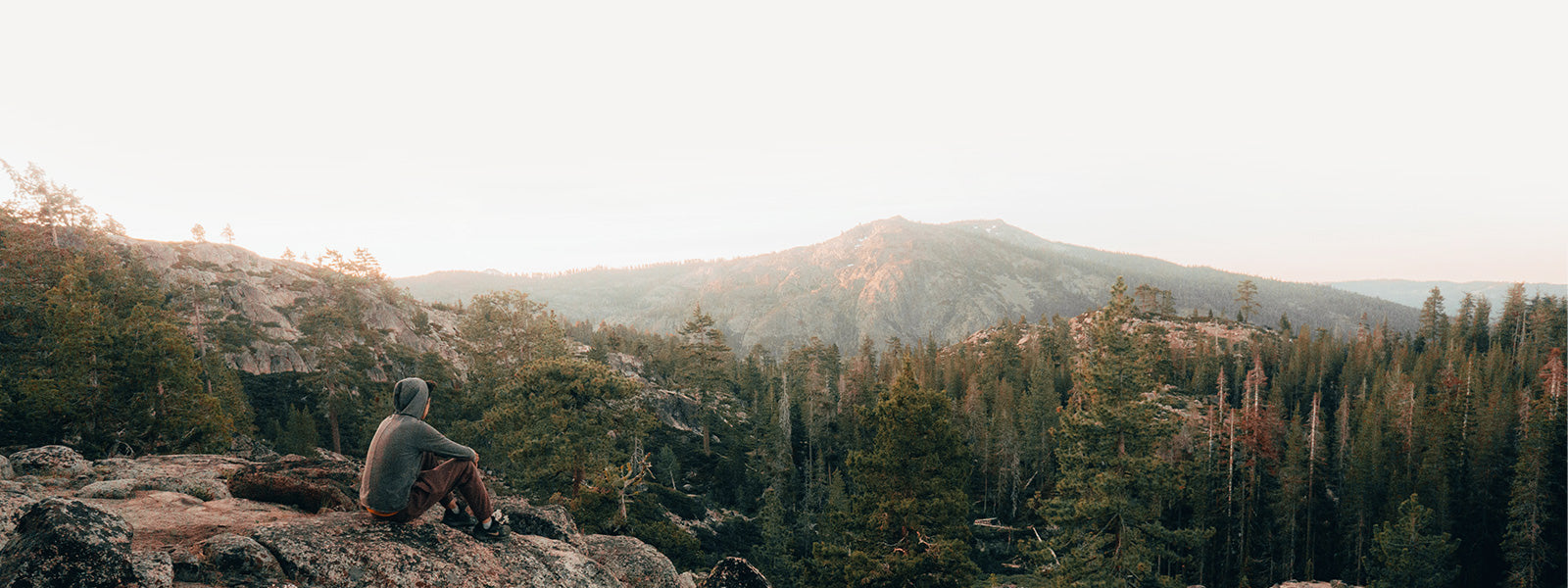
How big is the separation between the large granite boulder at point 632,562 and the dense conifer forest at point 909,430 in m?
11.5

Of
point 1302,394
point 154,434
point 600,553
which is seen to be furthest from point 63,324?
point 1302,394

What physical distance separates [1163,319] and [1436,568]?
98.4 metres

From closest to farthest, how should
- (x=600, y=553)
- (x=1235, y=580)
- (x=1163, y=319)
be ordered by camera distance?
1. (x=600, y=553)
2. (x=1235, y=580)
3. (x=1163, y=319)

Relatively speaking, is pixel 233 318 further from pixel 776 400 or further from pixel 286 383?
pixel 776 400

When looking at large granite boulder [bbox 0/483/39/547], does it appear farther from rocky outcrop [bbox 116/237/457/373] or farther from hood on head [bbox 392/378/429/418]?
rocky outcrop [bbox 116/237/457/373]

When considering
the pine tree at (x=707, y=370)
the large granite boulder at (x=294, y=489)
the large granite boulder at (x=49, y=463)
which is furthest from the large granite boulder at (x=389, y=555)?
the pine tree at (x=707, y=370)

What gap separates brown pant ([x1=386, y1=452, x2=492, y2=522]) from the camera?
8609 millimetres

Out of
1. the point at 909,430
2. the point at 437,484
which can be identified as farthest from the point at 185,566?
the point at 909,430

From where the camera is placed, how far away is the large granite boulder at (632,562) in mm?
12695

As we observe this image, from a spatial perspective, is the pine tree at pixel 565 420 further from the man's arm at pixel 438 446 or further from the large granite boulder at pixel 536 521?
the man's arm at pixel 438 446

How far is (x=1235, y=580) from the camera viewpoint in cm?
5016

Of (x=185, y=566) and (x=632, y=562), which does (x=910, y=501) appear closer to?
(x=632, y=562)

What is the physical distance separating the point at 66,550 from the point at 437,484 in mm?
3525

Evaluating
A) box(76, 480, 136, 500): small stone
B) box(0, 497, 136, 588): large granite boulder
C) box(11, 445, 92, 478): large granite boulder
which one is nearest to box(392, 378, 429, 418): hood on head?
box(0, 497, 136, 588): large granite boulder
